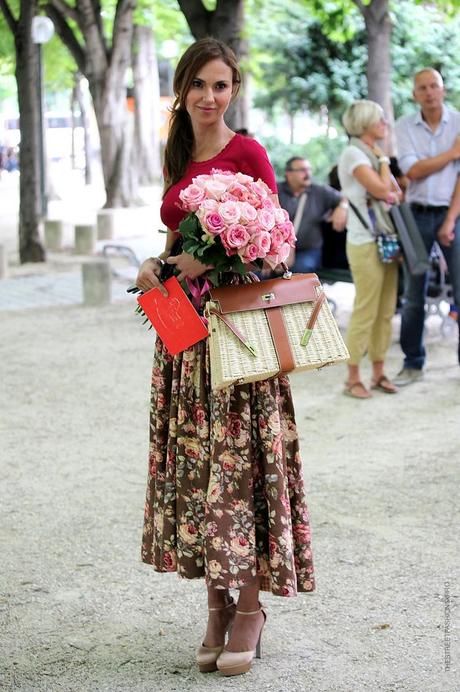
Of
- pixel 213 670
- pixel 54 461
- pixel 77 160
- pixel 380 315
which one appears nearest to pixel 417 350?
pixel 380 315

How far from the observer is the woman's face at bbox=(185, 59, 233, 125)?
13.0 feet

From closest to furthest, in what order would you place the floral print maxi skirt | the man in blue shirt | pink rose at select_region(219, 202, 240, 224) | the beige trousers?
1. pink rose at select_region(219, 202, 240, 224)
2. the floral print maxi skirt
3. the beige trousers
4. the man in blue shirt

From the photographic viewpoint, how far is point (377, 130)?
8.21m

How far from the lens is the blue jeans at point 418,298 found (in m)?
8.60

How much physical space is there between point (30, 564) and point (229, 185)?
2285 mm

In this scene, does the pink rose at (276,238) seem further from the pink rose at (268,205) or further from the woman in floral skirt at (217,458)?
the woman in floral skirt at (217,458)

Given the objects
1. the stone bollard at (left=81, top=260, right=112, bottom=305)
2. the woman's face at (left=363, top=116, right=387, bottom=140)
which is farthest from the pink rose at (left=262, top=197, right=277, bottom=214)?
the stone bollard at (left=81, top=260, right=112, bottom=305)

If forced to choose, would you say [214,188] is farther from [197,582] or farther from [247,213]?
[197,582]

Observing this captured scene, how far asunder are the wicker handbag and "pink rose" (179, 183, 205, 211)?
298 millimetres

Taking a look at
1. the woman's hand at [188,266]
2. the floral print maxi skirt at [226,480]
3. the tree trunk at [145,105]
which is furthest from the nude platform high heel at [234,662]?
the tree trunk at [145,105]

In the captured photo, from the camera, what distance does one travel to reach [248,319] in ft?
12.7

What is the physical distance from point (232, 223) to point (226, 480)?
86 centimetres

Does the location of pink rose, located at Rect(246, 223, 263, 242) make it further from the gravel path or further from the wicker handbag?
the gravel path

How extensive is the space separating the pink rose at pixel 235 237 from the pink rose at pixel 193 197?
145 mm
